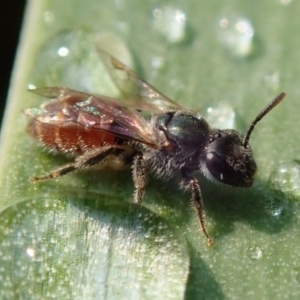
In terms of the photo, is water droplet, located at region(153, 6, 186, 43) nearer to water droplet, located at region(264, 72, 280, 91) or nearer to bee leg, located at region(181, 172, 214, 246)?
water droplet, located at region(264, 72, 280, 91)

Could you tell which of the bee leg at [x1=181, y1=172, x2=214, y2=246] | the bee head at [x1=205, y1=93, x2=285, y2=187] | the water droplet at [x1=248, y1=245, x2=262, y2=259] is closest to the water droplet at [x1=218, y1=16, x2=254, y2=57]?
the bee head at [x1=205, y1=93, x2=285, y2=187]

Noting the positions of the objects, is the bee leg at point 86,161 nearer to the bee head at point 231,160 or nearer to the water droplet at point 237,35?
the bee head at point 231,160

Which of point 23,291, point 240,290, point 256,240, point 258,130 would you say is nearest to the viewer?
point 23,291

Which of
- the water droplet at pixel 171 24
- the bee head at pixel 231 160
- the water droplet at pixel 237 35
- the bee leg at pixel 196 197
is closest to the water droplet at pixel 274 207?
the bee head at pixel 231 160

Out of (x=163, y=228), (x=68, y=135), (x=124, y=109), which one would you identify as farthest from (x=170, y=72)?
(x=163, y=228)

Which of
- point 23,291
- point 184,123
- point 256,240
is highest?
point 184,123

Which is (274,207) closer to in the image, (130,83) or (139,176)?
(139,176)

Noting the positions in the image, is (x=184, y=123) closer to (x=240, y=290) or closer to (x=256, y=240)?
(x=256, y=240)
